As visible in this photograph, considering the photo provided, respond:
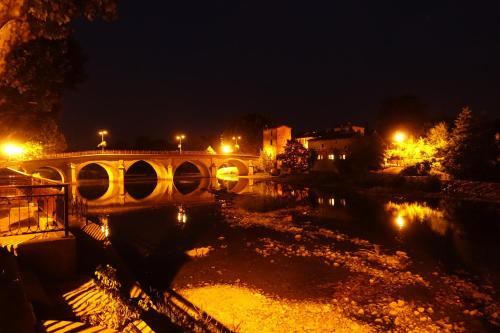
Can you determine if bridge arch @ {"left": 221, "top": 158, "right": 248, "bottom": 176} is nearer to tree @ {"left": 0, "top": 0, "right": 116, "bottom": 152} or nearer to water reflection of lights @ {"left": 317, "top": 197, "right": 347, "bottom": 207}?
water reflection of lights @ {"left": 317, "top": 197, "right": 347, "bottom": 207}

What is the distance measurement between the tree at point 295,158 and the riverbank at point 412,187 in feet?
36.5

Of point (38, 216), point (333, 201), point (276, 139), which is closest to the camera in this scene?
point (38, 216)

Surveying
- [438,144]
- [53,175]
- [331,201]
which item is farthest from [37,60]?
[53,175]

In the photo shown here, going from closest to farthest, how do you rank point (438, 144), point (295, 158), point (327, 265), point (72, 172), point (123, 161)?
point (327, 265)
point (438, 144)
point (72, 172)
point (123, 161)
point (295, 158)

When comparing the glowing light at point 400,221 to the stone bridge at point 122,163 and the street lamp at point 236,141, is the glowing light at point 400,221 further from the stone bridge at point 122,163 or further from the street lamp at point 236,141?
the street lamp at point 236,141

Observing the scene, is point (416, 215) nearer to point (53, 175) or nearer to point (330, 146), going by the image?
point (330, 146)

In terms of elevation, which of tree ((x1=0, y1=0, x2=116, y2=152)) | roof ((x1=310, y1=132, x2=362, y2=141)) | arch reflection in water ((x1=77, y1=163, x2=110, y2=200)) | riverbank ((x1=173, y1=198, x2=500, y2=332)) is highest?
roof ((x1=310, y1=132, x2=362, y2=141))

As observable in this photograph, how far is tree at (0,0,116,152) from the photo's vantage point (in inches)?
223

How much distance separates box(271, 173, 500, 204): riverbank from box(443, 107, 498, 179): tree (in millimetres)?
2000

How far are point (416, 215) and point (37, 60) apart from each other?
28067 millimetres

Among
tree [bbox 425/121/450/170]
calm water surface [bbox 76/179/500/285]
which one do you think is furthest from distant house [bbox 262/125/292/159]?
calm water surface [bbox 76/179/500/285]

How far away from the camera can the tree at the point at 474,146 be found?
36469 millimetres

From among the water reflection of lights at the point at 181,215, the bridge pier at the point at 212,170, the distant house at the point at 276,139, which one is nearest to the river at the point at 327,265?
the water reflection of lights at the point at 181,215

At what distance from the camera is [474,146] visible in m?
36.6
